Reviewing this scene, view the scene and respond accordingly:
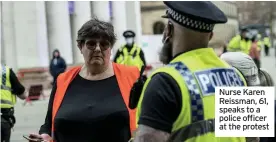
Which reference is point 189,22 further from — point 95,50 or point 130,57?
point 130,57

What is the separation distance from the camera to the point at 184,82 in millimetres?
2361

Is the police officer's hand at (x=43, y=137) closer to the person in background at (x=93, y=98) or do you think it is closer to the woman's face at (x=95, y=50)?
the person in background at (x=93, y=98)

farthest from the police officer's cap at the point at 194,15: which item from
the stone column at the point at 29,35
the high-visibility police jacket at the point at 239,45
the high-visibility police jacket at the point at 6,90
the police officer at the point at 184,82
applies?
the stone column at the point at 29,35

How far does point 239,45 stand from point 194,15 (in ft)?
46.0

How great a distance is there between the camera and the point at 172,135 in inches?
93.5

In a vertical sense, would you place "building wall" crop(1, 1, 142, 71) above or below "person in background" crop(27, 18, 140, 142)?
below

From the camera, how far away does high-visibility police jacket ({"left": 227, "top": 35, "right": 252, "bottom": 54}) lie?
15.7 m

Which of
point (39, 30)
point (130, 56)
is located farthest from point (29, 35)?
point (130, 56)

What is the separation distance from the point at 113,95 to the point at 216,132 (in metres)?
1.35

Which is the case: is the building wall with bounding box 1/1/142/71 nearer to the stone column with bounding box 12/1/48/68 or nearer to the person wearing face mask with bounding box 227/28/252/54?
the stone column with bounding box 12/1/48/68

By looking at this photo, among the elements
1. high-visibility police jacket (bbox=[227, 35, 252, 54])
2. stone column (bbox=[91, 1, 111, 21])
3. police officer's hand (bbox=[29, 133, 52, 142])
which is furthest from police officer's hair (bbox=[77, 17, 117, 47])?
stone column (bbox=[91, 1, 111, 21])

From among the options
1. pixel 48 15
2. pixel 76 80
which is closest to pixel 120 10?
pixel 48 15

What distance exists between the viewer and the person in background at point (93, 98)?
143 inches

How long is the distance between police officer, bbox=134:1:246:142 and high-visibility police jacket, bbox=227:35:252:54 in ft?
42.9
